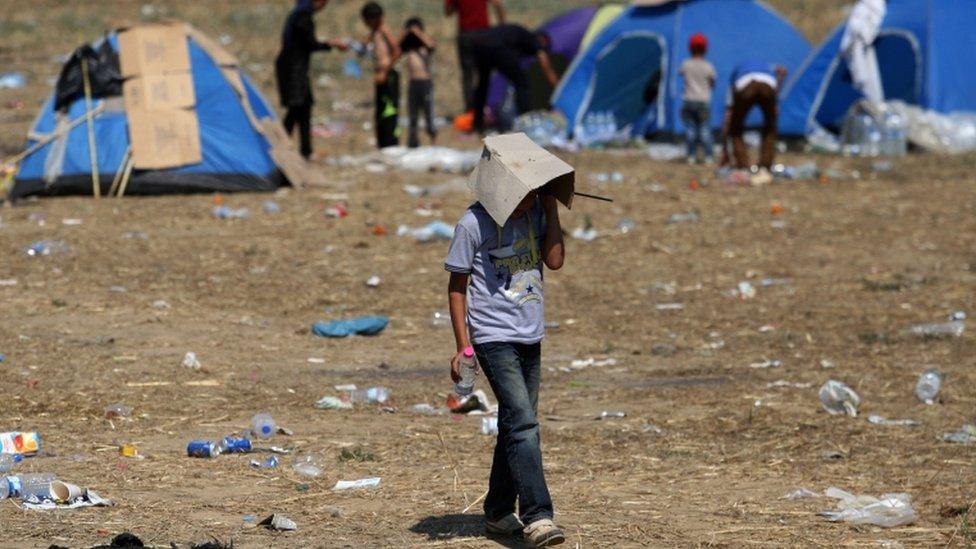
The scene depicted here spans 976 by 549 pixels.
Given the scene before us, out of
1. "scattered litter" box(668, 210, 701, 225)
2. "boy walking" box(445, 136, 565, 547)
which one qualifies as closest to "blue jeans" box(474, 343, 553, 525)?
"boy walking" box(445, 136, 565, 547)

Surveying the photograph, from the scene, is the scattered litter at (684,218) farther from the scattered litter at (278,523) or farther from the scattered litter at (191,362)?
the scattered litter at (278,523)

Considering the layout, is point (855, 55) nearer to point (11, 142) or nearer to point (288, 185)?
point (288, 185)

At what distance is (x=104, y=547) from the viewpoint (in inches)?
189

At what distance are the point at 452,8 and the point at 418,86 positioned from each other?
2.21 meters

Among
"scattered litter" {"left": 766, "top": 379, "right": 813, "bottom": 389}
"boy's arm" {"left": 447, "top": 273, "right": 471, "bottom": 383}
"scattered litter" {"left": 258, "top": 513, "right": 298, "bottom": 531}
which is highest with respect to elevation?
"boy's arm" {"left": 447, "top": 273, "right": 471, "bottom": 383}

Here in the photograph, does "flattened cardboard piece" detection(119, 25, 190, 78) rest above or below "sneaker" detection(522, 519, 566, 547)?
above

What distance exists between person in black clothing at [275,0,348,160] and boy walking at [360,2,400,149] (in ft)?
1.86

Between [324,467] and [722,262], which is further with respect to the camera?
[722,262]

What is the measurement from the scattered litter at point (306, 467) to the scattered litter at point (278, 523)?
2.63 feet

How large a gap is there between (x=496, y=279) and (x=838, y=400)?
10.1 feet

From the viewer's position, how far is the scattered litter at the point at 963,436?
7.13 meters

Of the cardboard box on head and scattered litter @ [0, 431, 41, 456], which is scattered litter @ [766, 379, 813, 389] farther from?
scattered litter @ [0, 431, 41, 456]

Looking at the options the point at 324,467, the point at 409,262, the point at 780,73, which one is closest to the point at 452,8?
the point at 780,73

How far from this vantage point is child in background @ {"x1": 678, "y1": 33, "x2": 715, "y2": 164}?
1594 centimetres
